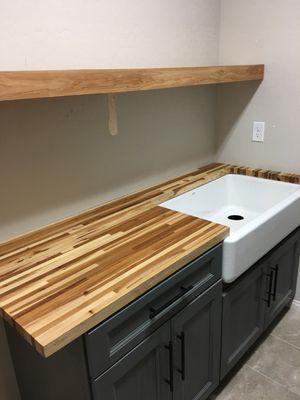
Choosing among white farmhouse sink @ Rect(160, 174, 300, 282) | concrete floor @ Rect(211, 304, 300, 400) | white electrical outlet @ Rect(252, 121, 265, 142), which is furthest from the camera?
white electrical outlet @ Rect(252, 121, 265, 142)

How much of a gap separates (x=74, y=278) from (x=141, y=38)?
1.16 metres

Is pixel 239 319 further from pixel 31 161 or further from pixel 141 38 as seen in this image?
pixel 141 38

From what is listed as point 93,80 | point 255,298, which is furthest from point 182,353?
point 93,80

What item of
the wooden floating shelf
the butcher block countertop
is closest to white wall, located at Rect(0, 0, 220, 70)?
the wooden floating shelf

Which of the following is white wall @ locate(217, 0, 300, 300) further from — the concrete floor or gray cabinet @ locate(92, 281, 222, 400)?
gray cabinet @ locate(92, 281, 222, 400)

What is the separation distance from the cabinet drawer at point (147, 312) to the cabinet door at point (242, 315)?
0.21m

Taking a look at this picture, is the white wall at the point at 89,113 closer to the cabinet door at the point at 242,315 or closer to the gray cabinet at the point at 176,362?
the gray cabinet at the point at 176,362

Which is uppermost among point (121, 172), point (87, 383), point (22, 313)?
point (121, 172)

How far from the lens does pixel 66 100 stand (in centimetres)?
138

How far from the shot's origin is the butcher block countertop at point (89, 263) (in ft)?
2.92

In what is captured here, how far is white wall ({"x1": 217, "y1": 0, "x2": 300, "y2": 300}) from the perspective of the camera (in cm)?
183

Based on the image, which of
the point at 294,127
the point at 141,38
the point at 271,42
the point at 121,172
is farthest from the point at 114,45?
the point at 294,127

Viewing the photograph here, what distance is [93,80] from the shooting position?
112 cm

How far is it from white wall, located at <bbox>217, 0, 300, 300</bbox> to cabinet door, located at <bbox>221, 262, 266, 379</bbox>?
0.61 m
